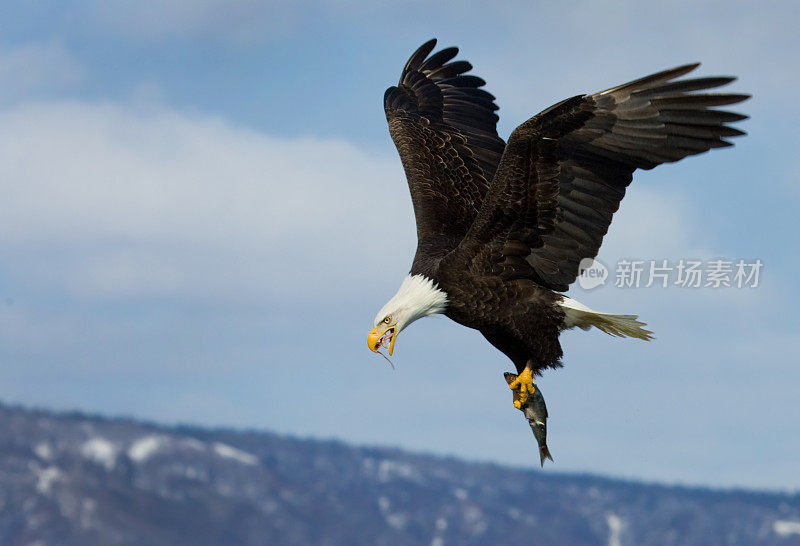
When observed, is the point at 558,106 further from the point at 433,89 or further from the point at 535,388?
the point at 433,89

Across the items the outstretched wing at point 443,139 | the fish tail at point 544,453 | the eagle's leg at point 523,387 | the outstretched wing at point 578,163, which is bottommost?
the fish tail at point 544,453

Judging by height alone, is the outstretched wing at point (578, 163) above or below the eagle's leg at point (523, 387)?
above

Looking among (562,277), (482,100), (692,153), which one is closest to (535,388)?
(562,277)

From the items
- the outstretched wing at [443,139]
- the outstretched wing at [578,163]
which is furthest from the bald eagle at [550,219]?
the outstretched wing at [443,139]

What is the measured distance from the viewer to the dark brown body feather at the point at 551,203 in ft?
23.0

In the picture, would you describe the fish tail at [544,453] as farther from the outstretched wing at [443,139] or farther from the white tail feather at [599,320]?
the outstretched wing at [443,139]

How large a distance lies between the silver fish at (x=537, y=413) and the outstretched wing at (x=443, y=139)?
5.01ft

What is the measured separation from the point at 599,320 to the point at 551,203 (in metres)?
0.96

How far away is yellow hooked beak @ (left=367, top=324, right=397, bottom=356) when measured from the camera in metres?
7.49

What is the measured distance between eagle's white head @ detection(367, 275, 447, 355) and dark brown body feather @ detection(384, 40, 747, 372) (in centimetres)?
8

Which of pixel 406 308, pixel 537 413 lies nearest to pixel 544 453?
pixel 537 413

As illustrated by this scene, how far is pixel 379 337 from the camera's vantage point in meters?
7.53

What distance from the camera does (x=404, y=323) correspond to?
7.64 m

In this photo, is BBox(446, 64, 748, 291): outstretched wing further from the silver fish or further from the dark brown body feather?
the silver fish
